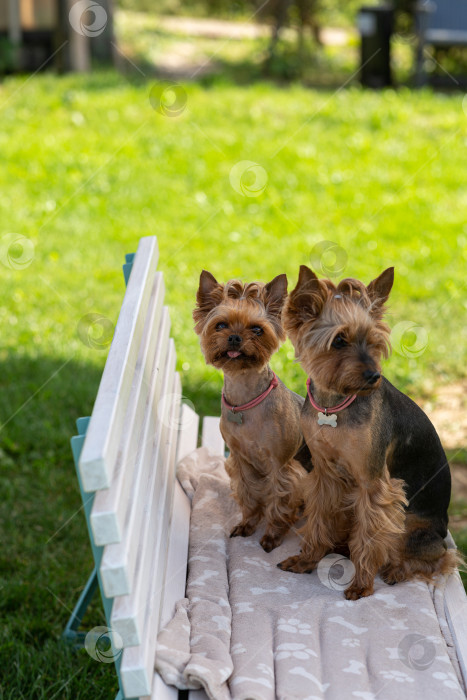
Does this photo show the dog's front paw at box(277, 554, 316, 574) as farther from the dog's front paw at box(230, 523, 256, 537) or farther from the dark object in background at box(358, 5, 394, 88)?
the dark object in background at box(358, 5, 394, 88)

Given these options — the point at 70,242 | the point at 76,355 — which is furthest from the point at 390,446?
the point at 70,242

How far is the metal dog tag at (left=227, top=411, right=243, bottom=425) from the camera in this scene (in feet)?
11.3

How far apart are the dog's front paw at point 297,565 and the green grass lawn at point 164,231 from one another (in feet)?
3.03

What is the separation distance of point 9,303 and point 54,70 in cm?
720

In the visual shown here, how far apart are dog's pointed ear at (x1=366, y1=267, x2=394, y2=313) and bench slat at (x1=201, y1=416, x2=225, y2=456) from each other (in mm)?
1552

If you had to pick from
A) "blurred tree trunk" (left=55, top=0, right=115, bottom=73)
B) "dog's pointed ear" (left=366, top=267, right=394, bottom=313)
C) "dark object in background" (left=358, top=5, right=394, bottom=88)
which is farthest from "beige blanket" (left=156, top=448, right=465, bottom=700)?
"blurred tree trunk" (left=55, top=0, right=115, bottom=73)

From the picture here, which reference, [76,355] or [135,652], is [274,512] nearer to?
[135,652]

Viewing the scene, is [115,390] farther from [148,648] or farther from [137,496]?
[148,648]

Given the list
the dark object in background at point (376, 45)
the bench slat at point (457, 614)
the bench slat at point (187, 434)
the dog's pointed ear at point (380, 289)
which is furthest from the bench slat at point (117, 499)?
the dark object in background at point (376, 45)

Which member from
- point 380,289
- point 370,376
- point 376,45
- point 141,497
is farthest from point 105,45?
point 141,497

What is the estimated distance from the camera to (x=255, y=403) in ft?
11.2

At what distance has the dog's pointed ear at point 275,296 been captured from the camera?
3.29 m

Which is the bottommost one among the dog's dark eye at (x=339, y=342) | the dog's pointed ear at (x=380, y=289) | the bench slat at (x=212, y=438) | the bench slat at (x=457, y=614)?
the bench slat at (x=212, y=438)

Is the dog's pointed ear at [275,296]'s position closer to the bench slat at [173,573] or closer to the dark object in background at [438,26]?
the bench slat at [173,573]
